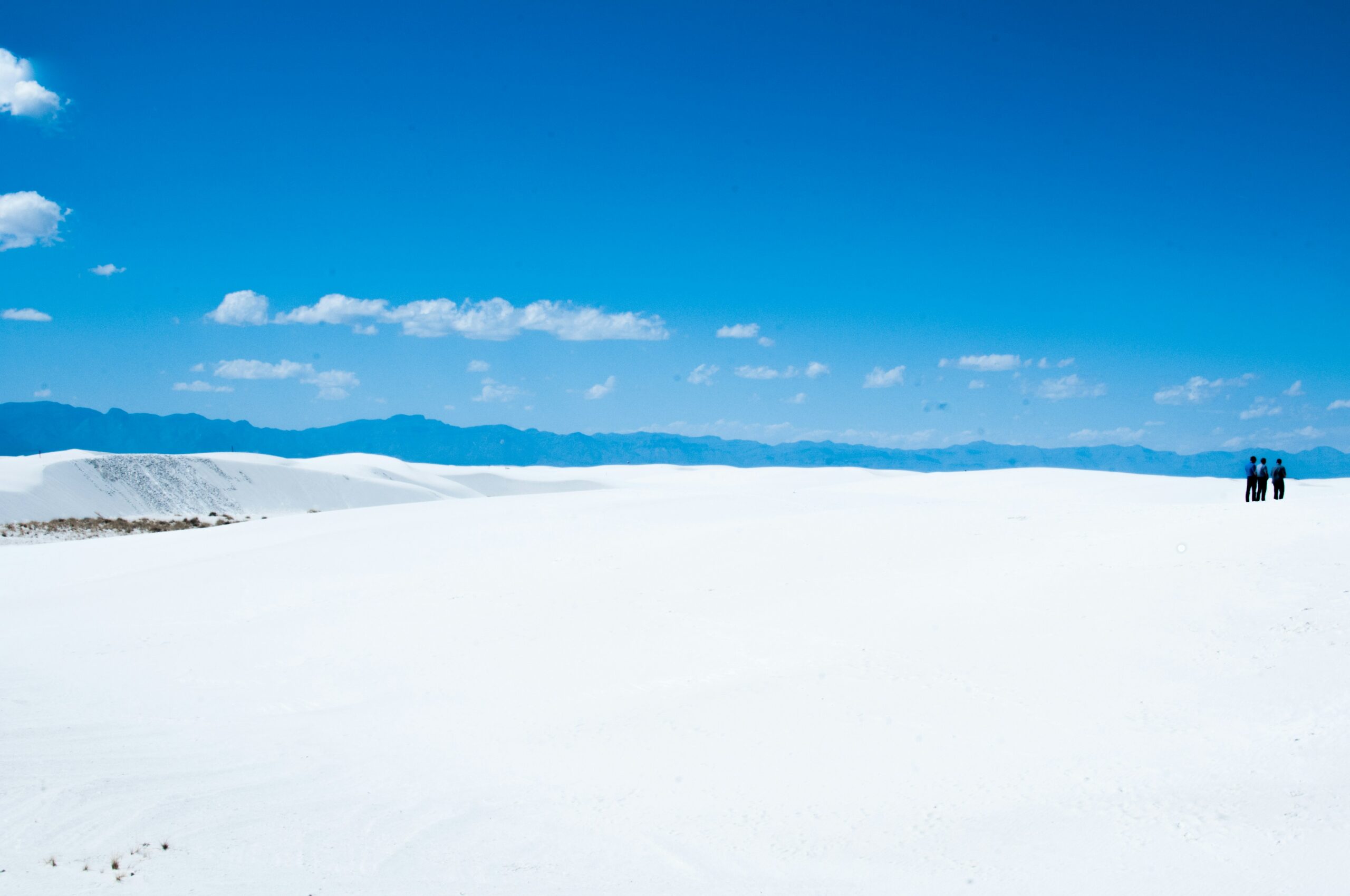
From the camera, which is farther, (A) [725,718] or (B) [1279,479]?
(B) [1279,479]

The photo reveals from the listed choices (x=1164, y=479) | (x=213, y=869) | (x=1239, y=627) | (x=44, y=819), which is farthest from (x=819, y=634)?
(x=1164, y=479)

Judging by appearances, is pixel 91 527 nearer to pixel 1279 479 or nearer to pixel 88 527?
pixel 88 527

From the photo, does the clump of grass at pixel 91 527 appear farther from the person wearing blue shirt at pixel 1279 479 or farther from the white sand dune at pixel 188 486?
the person wearing blue shirt at pixel 1279 479

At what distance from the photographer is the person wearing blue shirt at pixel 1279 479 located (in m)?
19.3

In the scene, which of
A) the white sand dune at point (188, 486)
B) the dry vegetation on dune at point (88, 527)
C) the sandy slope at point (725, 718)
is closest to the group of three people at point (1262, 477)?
the sandy slope at point (725, 718)

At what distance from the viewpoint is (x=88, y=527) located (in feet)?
101

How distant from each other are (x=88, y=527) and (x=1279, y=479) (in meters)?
35.2

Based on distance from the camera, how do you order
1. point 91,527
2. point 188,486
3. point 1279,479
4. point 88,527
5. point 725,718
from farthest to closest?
point 188,486 < point 91,527 < point 88,527 < point 1279,479 < point 725,718

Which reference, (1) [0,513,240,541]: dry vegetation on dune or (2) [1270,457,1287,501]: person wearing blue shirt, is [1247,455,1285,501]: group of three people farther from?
(1) [0,513,240,541]: dry vegetation on dune

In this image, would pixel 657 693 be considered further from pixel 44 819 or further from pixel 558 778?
pixel 44 819

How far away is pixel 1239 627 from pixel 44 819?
1121 cm

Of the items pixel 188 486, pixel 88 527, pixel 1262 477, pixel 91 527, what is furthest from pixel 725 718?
pixel 188 486

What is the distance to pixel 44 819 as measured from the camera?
6.66 metres

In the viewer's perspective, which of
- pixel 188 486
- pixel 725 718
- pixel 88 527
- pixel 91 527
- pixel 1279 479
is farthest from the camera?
pixel 188 486
